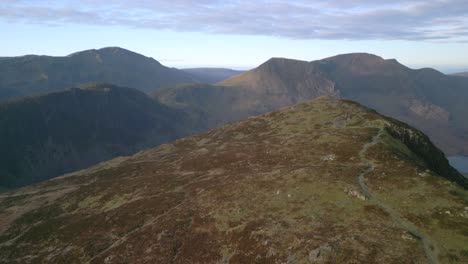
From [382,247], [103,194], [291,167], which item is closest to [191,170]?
[103,194]

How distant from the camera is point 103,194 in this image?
102 metres

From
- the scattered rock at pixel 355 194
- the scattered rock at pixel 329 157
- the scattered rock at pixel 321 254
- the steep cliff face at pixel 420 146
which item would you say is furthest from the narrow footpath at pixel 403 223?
the steep cliff face at pixel 420 146

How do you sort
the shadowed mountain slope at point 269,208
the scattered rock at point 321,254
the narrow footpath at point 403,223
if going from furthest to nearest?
the shadowed mountain slope at point 269,208 → the scattered rock at point 321,254 → the narrow footpath at point 403,223

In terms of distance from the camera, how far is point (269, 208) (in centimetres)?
6288

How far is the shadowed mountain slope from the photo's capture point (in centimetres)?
4881

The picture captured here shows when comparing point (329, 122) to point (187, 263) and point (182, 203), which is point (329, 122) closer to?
point (182, 203)

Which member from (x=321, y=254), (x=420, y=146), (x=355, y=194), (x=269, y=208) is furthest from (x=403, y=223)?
(x=420, y=146)

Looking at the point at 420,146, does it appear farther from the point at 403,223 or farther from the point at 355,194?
the point at 403,223

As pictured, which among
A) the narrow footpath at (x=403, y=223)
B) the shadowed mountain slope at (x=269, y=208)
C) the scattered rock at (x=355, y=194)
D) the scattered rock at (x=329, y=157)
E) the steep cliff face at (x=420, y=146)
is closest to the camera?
the narrow footpath at (x=403, y=223)

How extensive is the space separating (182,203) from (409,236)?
43767 millimetres

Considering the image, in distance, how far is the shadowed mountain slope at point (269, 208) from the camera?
48812 millimetres

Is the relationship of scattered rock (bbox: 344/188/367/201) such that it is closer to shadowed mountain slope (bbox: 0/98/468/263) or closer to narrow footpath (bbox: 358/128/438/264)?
shadowed mountain slope (bbox: 0/98/468/263)

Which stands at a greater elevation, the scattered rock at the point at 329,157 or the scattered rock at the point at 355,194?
the scattered rock at the point at 355,194

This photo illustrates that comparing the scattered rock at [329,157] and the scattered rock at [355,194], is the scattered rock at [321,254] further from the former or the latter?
the scattered rock at [329,157]
